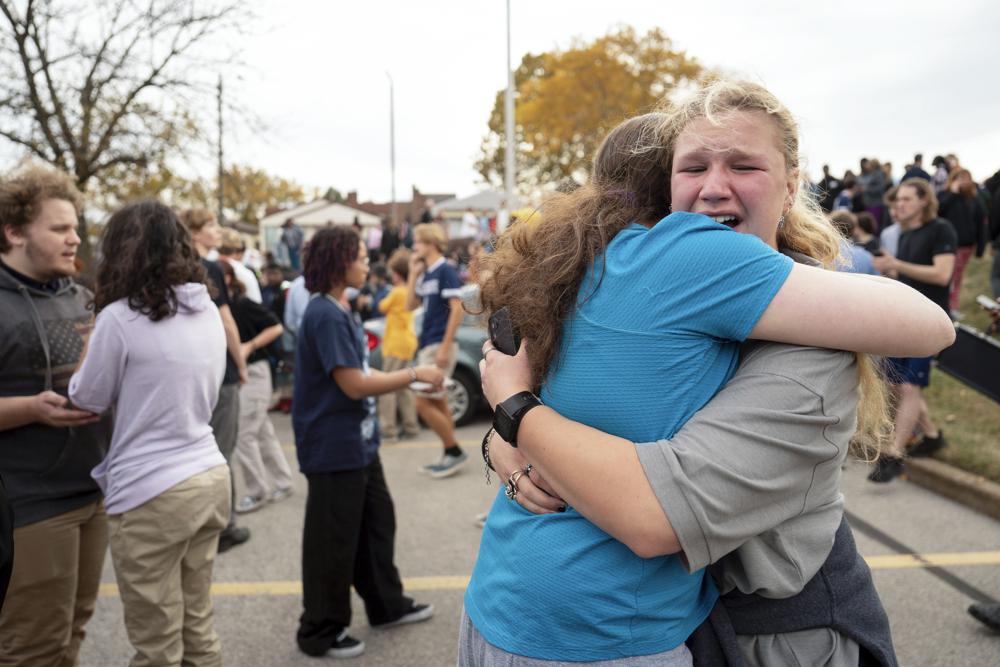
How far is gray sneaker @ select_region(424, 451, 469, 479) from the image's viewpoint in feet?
21.4

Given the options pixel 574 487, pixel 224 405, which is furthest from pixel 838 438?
pixel 224 405

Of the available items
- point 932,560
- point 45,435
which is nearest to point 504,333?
point 45,435

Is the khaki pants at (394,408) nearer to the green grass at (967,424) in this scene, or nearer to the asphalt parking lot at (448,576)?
the asphalt parking lot at (448,576)

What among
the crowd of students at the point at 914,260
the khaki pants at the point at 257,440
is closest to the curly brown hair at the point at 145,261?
the khaki pants at the point at 257,440

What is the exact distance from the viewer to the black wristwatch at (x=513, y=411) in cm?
142

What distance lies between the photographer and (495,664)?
144 centimetres

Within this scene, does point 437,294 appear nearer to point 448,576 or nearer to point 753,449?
point 448,576

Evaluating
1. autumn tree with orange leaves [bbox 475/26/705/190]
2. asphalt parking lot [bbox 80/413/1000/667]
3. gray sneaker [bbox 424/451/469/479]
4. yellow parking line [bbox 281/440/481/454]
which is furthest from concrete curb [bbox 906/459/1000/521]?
autumn tree with orange leaves [bbox 475/26/705/190]

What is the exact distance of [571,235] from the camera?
4.70 ft

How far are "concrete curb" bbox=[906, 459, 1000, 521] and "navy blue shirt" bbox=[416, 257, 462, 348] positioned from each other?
414 centimetres

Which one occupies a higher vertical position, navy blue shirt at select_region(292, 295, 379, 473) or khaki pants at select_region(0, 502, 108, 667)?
navy blue shirt at select_region(292, 295, 379, 473)

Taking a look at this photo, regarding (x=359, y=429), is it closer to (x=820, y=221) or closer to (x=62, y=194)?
(x=62, y=194)

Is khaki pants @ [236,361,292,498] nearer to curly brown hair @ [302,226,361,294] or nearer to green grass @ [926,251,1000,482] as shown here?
curly brown hair @ [302,226,361,294]

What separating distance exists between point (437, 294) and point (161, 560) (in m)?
4.64
